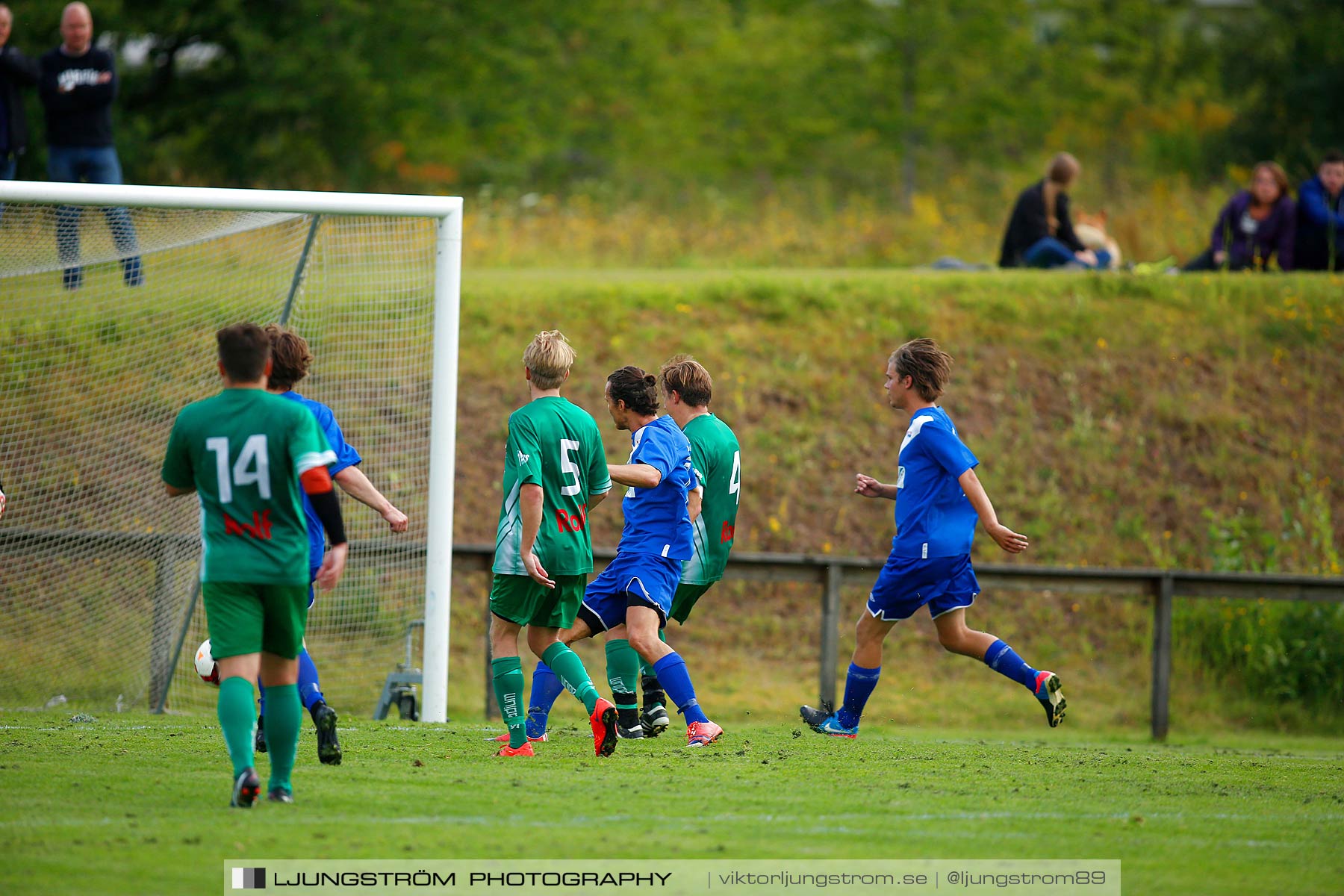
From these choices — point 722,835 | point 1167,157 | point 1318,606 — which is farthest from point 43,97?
point 1167,157

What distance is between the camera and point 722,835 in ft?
14.5

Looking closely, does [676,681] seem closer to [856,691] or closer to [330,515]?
[856,691]

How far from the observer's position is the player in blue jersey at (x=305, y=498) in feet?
17.6

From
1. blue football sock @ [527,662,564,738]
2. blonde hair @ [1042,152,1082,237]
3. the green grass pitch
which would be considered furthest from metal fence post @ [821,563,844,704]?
blonde hair @ [1042,152,1082,237]

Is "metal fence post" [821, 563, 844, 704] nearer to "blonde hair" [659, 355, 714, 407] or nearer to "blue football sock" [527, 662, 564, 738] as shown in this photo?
"blonde hair" [659, 355, 714, 407]

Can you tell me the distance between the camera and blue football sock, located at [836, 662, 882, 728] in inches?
266

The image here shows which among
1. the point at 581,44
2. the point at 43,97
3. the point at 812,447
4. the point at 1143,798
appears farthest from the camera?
the point at 581,44

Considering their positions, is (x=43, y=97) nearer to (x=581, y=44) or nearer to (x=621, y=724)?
(x=621, y=724)

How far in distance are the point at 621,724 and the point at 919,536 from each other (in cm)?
178

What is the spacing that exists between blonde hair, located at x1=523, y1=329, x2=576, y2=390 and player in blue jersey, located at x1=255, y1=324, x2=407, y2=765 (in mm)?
866

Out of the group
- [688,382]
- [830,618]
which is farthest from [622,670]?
[830,618]

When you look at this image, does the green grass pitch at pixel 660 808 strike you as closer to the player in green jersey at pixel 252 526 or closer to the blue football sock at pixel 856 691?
the blue football sock at pixel 856 691

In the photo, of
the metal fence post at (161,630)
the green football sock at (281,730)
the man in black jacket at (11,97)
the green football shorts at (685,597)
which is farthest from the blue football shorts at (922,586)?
the man in black jacket at (11,97)

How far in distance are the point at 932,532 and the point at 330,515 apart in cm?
300
